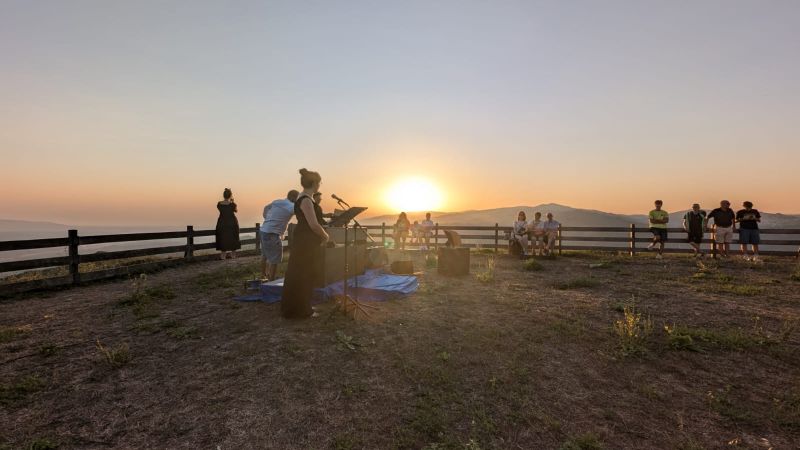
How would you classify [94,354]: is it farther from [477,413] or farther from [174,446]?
[477,413]

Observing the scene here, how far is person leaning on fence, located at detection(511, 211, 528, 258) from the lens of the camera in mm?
14906

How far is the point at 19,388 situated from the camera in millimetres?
3609

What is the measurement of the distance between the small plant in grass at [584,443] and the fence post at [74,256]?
1083 cm

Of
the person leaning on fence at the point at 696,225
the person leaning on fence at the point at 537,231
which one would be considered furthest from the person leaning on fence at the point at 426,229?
the person leaning on fence at the point at 696,225

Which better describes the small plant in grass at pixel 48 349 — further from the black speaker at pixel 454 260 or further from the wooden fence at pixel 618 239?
the black speaker at pixel 454 260

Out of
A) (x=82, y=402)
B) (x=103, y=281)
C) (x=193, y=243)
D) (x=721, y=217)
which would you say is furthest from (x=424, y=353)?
(x=721, y=217)

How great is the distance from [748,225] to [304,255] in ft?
50.9

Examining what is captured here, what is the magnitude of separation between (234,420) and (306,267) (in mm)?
2630

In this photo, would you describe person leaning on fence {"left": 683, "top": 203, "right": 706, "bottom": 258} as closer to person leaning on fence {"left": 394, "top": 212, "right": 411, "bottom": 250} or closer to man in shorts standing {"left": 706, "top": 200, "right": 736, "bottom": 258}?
man in shorts standing {"left": 706, "top": 200, "right": 736, "bottom": 258}

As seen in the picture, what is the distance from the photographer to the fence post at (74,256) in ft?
27.8

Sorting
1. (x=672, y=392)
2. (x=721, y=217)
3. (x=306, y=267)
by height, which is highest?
(x=721, y=217)

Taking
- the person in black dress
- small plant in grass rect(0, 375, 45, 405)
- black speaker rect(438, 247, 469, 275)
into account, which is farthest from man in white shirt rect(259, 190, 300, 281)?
black speaker rect(438, 247, 469, 275)

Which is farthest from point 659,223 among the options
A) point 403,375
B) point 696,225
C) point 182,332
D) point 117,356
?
point 117,356

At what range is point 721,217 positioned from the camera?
1316 cm
